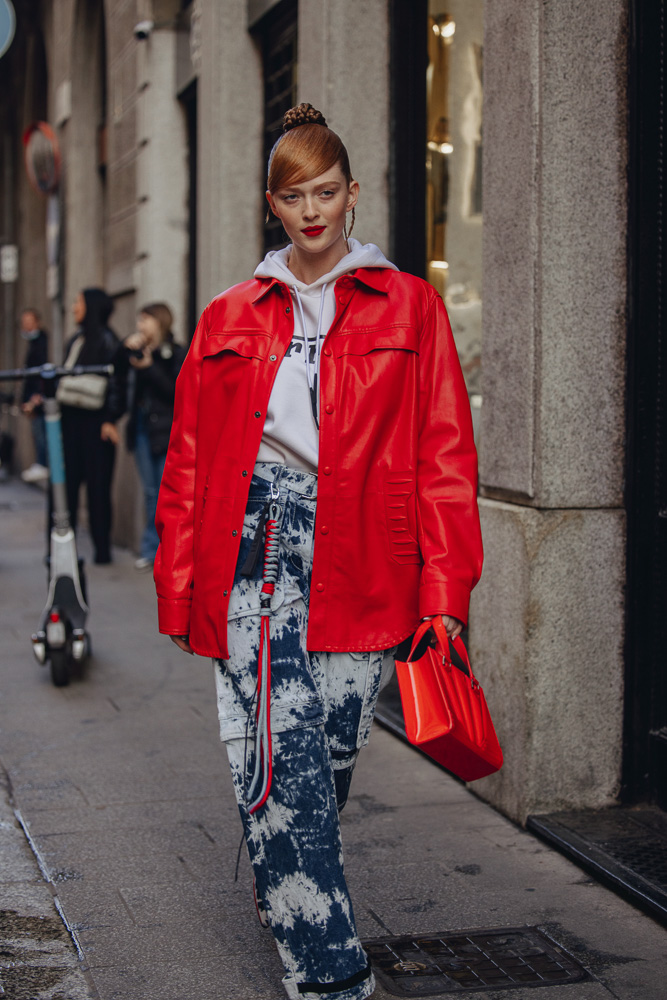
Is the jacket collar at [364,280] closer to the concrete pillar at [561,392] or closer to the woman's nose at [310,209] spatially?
the woman's nose at [310,209]

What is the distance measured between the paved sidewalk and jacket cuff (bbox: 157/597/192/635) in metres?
0.87

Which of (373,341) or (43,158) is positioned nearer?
(373,341)

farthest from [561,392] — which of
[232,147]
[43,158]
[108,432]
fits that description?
[43,158]

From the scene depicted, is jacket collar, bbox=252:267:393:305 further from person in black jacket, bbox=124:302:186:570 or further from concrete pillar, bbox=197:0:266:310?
person in black jacket, bbox=124:302:186:570

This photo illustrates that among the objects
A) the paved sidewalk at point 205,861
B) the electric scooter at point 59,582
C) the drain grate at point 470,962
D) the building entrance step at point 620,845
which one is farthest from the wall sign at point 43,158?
the drain grate at point 470,962

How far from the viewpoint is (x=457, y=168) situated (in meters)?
5.91

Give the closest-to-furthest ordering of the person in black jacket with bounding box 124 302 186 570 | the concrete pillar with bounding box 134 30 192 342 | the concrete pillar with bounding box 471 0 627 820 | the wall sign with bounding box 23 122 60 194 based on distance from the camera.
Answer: the concrete pillar with bounding box 471 0 627 820 → the person in black jacket with bounding box 124 302 186 570 → the concrete pillar with bounding box 134 30 192 342 → the wall sign with bounding box 23 122 60 194

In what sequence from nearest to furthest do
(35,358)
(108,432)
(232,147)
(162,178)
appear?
1. (232,147)
2. (108,432)
3. (162,178)
4. (35,358)

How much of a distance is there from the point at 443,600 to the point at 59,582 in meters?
3.94

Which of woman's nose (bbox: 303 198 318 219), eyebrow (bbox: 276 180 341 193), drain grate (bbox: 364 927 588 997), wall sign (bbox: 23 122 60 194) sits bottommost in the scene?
drain grate (bbox: 364 927 588 997)

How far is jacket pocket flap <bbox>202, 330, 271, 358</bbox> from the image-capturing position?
9.86 ft

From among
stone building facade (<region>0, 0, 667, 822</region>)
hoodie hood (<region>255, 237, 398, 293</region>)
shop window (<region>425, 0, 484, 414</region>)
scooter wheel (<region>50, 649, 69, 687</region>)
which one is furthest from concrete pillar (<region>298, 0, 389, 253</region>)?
hoodie hood (<region>255, 237, 398, 293</region>)

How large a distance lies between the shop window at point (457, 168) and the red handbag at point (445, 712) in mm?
2857

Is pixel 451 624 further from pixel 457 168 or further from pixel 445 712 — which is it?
pixel 457 168
